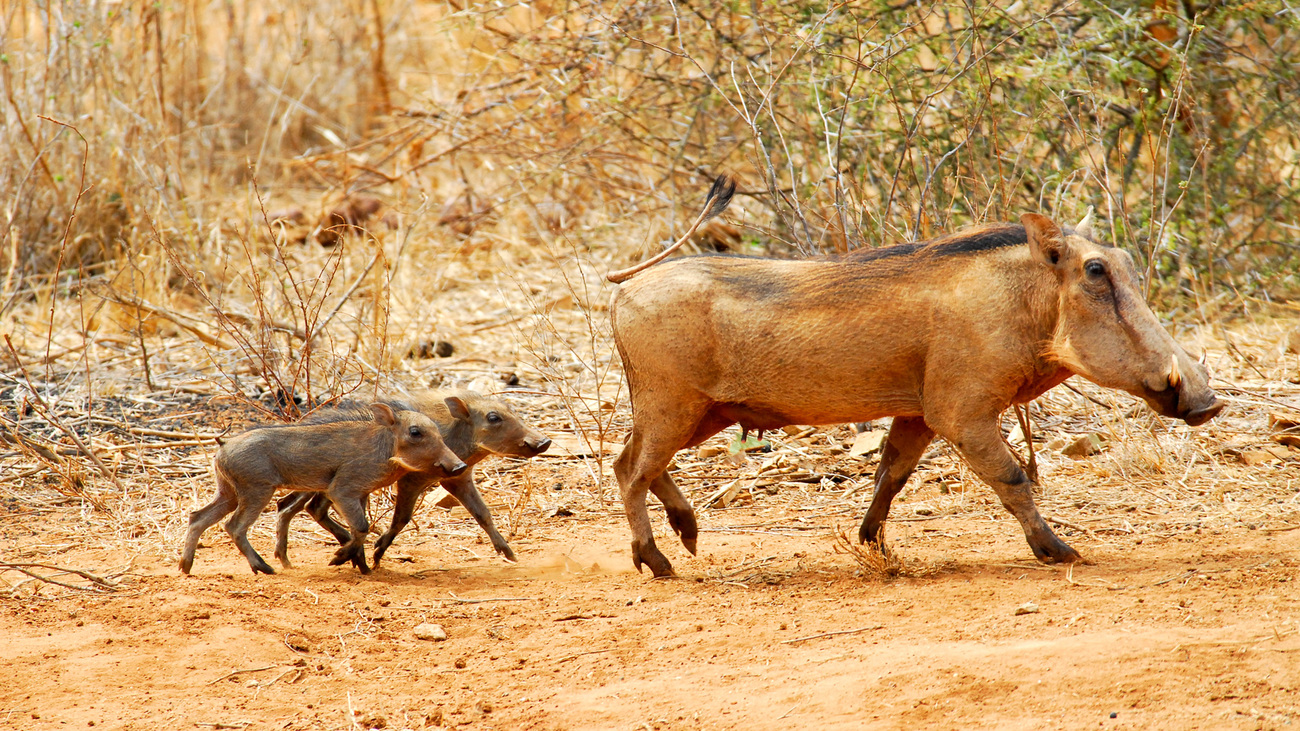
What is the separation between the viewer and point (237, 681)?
4.07 meters

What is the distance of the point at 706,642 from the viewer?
4129 mm

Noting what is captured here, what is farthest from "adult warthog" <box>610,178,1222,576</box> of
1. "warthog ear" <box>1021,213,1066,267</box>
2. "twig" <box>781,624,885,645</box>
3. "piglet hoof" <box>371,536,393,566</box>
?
"piglet hoof" <box>371,536,393,566</box>

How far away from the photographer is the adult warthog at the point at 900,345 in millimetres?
4418

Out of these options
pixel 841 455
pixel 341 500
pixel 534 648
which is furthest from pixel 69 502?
pixel 841 455

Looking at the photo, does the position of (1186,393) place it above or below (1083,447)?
above

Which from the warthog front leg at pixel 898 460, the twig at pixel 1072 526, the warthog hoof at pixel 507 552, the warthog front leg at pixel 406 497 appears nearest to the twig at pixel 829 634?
the warthog front leg at pixel 898 460

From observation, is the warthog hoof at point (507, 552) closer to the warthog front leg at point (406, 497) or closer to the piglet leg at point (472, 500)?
the piglet leg at point (472, 500)

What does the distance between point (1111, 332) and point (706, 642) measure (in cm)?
172

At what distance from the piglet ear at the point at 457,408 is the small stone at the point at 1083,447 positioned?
A: 2.87 m

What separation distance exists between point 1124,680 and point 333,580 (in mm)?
3159

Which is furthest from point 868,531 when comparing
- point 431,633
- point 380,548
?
point 380,548

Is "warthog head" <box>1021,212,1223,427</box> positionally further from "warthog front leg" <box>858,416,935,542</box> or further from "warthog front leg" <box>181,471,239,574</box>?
"warthog front leg" <box>181,471,239,574</box>

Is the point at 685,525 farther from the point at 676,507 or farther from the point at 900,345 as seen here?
the point at 900,345

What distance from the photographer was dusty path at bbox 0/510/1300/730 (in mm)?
3357
